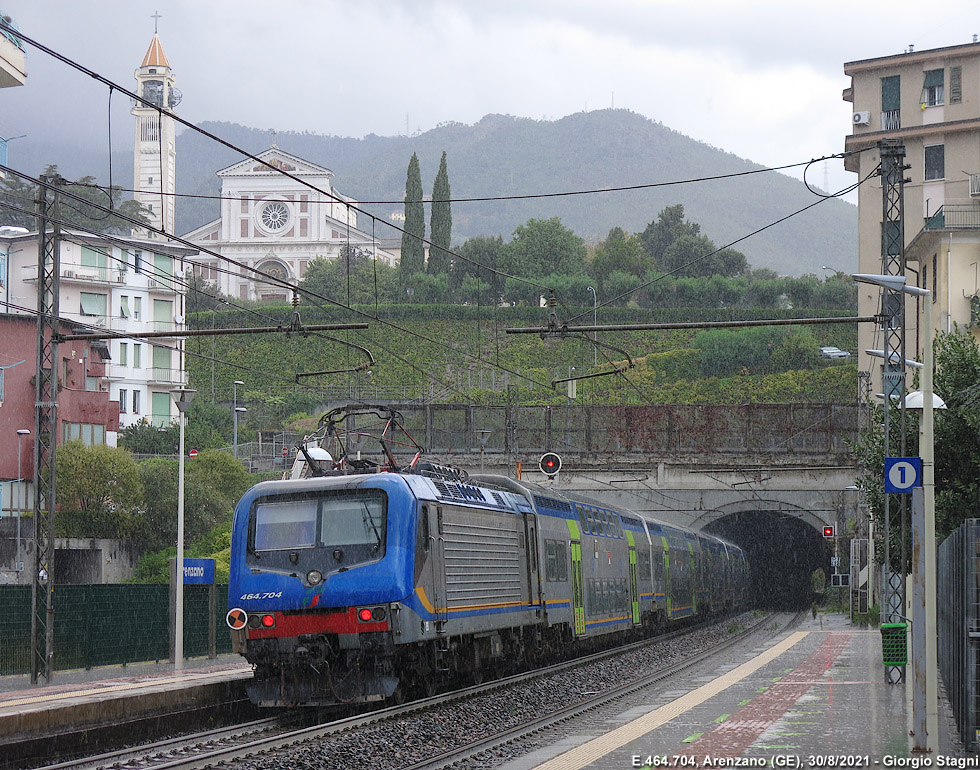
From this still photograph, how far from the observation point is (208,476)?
59625 mm

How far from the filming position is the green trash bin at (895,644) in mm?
18156

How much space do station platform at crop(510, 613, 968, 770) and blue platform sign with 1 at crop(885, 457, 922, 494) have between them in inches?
108

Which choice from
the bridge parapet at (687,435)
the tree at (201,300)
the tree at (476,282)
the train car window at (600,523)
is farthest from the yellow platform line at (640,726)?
the tree at (201,300)

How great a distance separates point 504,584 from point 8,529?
39.8 meters

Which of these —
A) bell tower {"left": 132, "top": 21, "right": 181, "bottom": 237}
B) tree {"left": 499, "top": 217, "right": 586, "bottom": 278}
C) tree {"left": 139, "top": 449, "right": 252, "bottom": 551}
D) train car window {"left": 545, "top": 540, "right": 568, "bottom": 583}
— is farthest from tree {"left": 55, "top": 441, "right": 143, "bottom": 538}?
bell tower {"left": 132, "top": 21, "right": 181, "bottom": 237}

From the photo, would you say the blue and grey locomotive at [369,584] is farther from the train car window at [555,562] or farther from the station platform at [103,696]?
the train car window at [555,562]

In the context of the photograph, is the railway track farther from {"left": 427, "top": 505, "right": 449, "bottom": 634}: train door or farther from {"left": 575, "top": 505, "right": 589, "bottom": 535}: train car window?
{"left": 575, "top": 505, "right": 589, "bottom": 535}: train car window

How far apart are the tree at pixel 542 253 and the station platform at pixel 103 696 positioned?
100994 millimetres

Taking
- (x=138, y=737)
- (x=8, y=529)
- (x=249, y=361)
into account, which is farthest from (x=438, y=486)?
(x=249, y=361)

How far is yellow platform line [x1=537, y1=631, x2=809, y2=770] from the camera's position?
39.9ft

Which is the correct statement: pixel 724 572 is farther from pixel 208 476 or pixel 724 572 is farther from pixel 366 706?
pixel 366 706

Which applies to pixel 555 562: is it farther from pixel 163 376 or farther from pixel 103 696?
pixel 163 376

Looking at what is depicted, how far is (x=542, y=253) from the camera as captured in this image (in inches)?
5007

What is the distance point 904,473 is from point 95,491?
46569 millimetres
